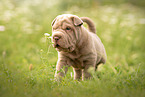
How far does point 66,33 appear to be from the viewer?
11.5 ft

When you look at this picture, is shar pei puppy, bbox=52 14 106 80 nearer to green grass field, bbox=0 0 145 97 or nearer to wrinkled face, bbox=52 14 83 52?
wrinkled face, bbox=52 14 83 52

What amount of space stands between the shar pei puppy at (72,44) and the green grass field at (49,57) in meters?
0.21

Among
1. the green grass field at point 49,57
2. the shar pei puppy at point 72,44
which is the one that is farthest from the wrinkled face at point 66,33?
the green grass field at point 49,57

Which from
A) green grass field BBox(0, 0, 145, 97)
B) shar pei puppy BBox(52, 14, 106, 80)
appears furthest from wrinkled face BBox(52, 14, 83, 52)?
green grass field BBox(0, 0, 145, 97)

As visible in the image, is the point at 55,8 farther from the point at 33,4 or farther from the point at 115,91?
the point at 115,91

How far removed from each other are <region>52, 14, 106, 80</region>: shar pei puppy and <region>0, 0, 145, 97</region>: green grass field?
213mm

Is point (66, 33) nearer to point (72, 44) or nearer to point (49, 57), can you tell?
point (72, 44)

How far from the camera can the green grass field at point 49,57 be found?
2.94 m

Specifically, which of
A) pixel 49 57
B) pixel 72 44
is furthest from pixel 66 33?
pixel 49 57

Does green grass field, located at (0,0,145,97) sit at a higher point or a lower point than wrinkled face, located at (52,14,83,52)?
lower

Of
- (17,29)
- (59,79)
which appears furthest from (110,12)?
(59,79)

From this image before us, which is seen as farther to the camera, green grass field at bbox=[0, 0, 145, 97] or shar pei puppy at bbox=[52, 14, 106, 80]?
shar pei puppy at bbox=[52, 14, 106, 80]

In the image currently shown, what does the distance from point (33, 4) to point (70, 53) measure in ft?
21.5

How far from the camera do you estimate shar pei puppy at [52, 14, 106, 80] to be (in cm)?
347
